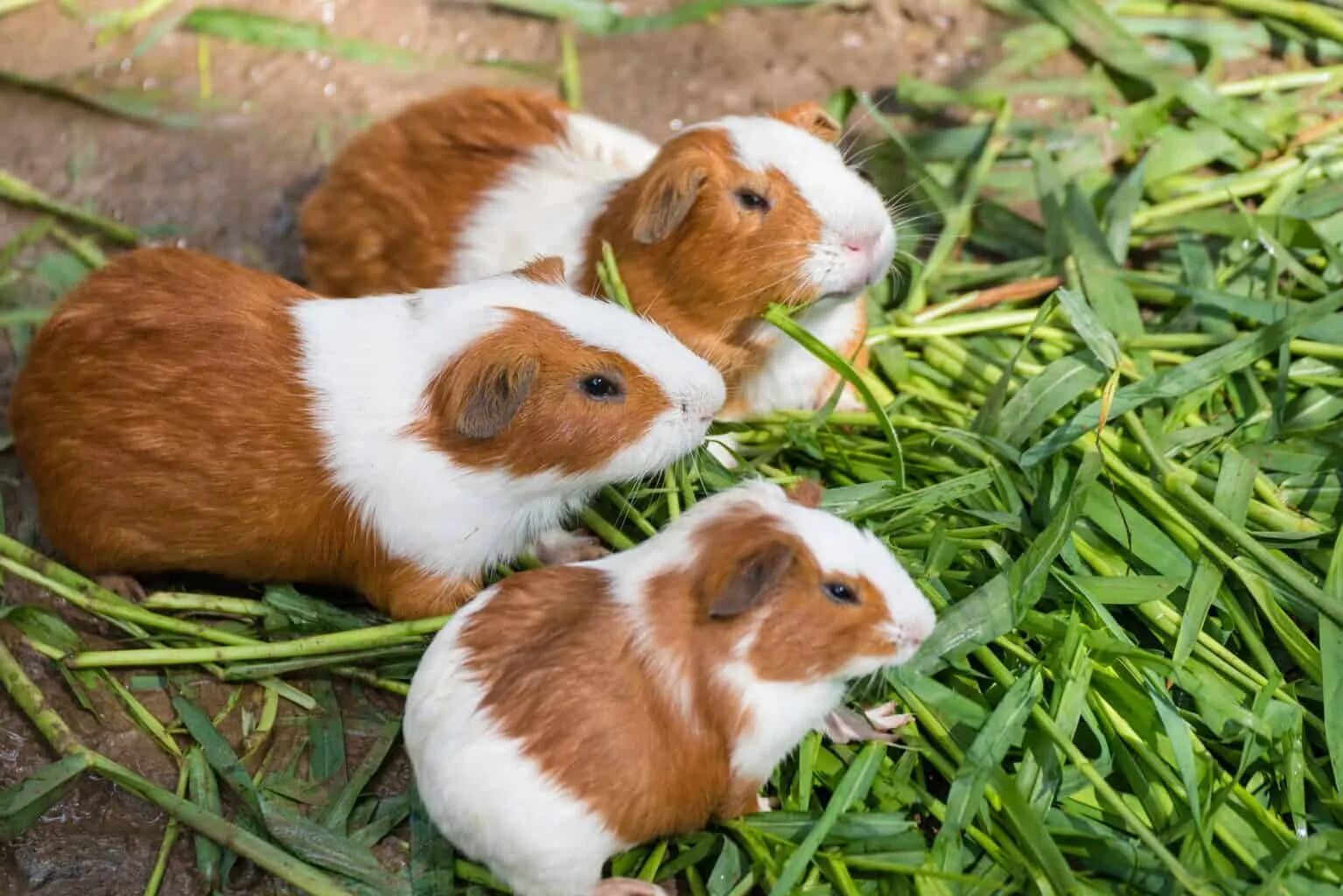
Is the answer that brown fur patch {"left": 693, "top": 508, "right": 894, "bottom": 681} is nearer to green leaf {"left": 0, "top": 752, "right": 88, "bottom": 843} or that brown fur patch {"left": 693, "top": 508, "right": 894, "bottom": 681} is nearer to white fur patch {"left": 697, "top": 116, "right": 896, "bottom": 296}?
white fur patch {"left": 697, "top": 116, "right": 896, "bottom": 296}

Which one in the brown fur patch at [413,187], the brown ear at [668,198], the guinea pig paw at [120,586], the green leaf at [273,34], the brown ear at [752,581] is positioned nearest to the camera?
the brown ear at [752,581]

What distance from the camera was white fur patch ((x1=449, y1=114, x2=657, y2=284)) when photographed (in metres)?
3.23

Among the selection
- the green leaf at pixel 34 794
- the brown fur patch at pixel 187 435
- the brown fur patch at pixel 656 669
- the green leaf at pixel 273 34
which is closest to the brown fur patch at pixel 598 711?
the brown fur patch at pixel 656 669

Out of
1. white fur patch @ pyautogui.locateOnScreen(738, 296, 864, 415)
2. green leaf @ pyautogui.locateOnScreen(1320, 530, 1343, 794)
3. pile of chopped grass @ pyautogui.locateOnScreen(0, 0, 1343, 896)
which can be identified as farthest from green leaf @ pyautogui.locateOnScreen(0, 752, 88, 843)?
green leaf @ pyautogui.locateOnScreen(1320, 530, 1343, 794)

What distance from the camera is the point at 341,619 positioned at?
2.94 metres

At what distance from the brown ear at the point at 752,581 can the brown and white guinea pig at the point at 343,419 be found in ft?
1.57

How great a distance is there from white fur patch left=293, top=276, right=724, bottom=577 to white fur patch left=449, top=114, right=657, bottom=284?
513mm

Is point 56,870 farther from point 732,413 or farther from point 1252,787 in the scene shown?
point 1252,787

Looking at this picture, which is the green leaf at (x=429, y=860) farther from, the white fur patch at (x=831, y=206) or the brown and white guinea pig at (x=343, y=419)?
the white fur patch at (x=831, y=206)

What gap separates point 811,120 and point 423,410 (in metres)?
1.23

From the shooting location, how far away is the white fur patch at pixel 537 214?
3234 mm

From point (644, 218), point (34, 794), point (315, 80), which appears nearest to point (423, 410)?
point (644, 218)

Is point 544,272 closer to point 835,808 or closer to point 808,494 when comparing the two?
point 808,494

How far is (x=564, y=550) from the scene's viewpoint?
3021 mm
